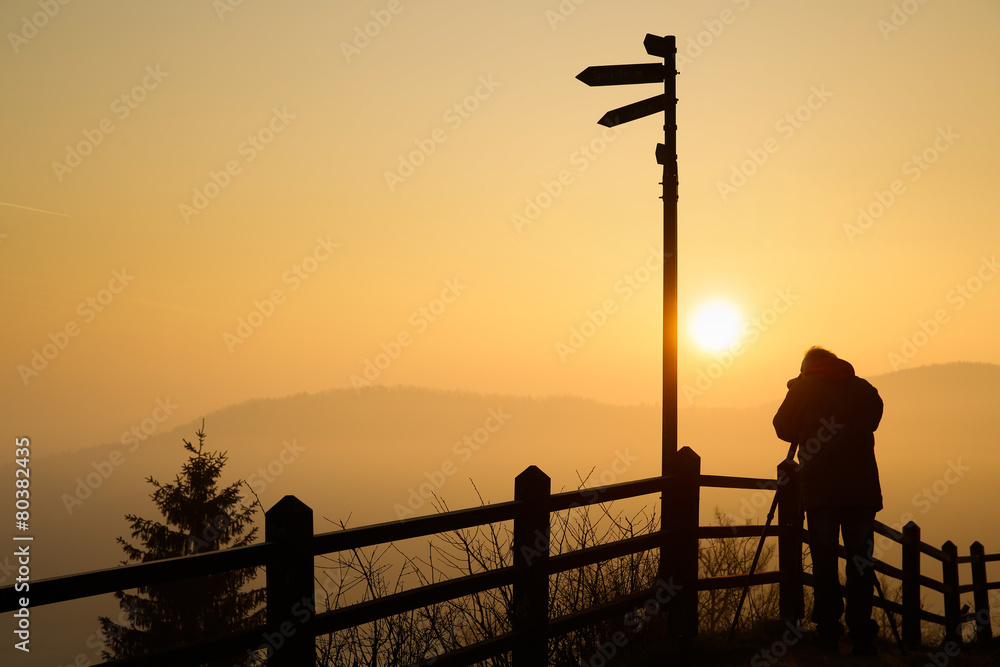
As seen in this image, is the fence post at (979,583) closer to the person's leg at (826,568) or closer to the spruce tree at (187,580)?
the person's leg at (826,568)

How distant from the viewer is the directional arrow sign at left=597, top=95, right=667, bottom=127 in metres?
7.95

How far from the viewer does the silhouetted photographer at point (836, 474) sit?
6.46 metres

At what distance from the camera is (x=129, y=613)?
1086 inches

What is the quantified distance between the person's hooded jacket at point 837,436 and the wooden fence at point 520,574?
33.7 inches

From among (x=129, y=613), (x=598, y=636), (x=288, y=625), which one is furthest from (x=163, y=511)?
(x=288, y=625)

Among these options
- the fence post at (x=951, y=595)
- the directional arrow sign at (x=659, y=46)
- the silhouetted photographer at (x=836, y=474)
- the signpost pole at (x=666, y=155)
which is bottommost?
the fence post at (x=951, y=595)

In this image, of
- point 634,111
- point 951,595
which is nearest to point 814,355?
point 634,111

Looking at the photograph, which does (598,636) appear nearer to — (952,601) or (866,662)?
(866,662)

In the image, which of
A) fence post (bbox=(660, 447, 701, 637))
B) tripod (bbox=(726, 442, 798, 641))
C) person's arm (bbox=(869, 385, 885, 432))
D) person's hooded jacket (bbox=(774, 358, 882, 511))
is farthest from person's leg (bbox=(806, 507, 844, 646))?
fence post (bbox=(660, 447, 701, 637))

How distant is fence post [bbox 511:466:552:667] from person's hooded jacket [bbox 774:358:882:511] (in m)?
2.43

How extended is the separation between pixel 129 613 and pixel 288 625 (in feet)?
89.8

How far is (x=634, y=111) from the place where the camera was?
319 inches

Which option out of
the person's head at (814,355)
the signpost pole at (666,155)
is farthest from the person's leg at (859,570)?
the signpost pole at (666,155)

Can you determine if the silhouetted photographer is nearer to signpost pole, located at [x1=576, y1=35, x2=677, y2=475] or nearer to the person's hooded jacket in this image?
the person's hooded jacket
